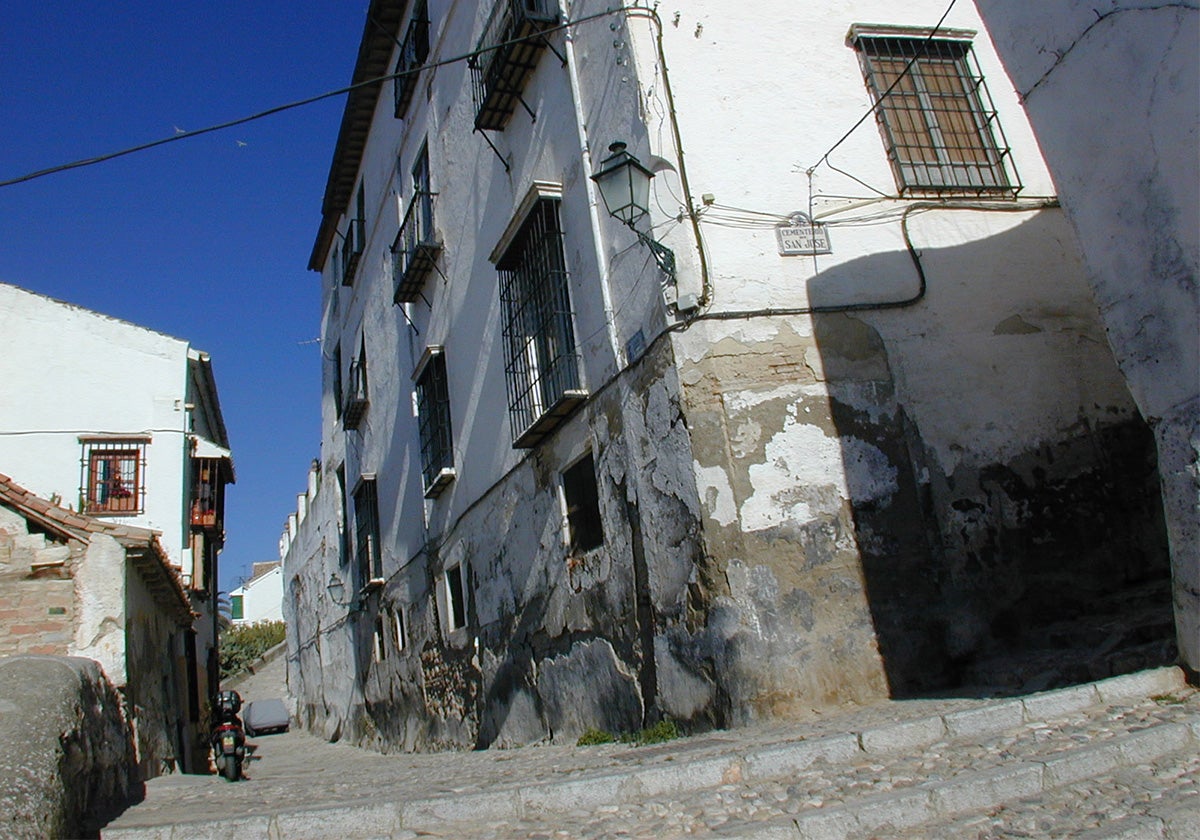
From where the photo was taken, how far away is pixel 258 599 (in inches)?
1852

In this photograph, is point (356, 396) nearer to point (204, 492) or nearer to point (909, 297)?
point (204, 492)

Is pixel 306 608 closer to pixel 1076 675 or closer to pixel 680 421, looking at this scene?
pixel 680 421

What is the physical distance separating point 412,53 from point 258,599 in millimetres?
41043

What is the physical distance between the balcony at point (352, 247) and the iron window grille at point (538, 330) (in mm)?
7156

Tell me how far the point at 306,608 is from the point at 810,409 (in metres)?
17.6

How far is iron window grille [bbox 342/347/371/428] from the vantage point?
14812 millimetres

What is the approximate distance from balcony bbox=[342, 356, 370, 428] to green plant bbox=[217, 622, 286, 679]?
18.2 meters

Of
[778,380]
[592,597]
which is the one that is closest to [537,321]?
[592,597]

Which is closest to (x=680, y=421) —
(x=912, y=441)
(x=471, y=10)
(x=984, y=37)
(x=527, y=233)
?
(x=912, y=441)

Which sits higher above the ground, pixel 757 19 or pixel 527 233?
pixel 757 19

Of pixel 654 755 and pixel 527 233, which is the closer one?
pixel 654 755

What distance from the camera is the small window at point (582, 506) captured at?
23.1 feet

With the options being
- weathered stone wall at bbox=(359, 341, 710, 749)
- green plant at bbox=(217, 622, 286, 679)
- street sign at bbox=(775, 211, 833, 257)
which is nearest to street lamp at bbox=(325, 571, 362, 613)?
weathered stone wall at bbox=(359, 341, 710, 749)

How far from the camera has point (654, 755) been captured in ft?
15.5
